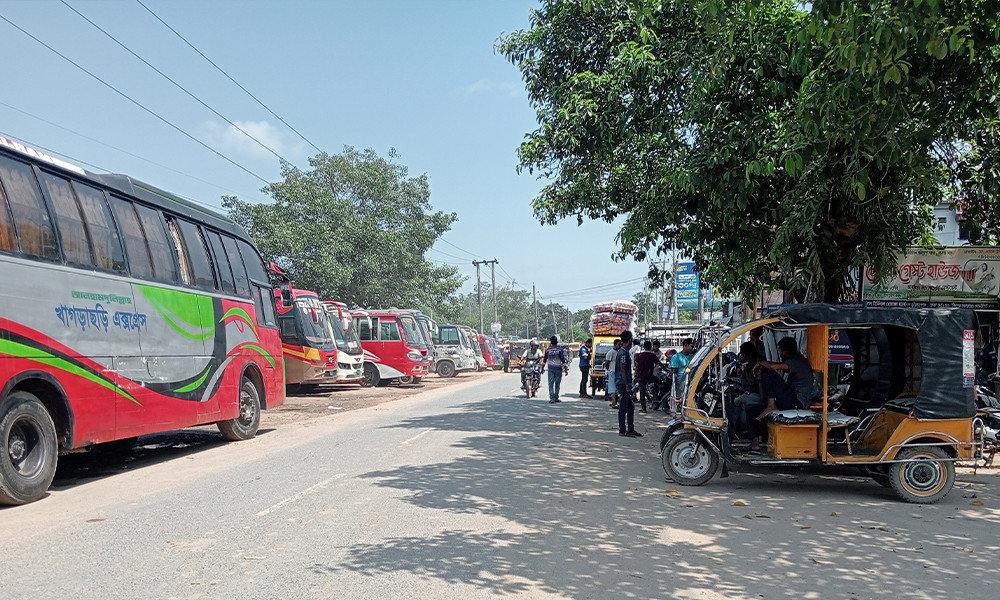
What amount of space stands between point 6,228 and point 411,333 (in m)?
23.0

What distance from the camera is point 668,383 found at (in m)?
19.9

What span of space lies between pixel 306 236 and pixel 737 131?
27024 millimetres

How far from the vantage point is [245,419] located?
530 inches

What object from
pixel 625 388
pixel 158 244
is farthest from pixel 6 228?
pixel 625 388

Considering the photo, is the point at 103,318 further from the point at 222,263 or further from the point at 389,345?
the point at 389,345

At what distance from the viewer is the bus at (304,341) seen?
2292 centimetres

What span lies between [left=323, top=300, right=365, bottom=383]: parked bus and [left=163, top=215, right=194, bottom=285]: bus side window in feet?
45.6

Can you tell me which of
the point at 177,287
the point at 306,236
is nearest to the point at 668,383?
the point at 177,287

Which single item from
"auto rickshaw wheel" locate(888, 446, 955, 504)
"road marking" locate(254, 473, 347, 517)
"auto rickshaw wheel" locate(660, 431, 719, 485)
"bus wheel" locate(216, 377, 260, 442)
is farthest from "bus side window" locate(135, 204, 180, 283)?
"auto rickshaw wheel" locate(888, 446, 955, 504)

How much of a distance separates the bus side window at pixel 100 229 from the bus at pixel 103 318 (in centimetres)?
2

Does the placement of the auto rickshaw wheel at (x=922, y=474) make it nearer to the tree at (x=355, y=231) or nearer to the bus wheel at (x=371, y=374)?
the bus wheel at (x=371, y=374)

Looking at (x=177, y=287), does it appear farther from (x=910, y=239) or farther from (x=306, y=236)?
(x=306, y=236)

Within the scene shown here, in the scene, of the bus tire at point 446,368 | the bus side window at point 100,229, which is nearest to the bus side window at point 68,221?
the bus side window at point 100,229

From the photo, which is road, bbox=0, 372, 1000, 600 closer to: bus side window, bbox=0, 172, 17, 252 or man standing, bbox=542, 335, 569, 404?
bus side window, bbox=0, 172, 17, 252
